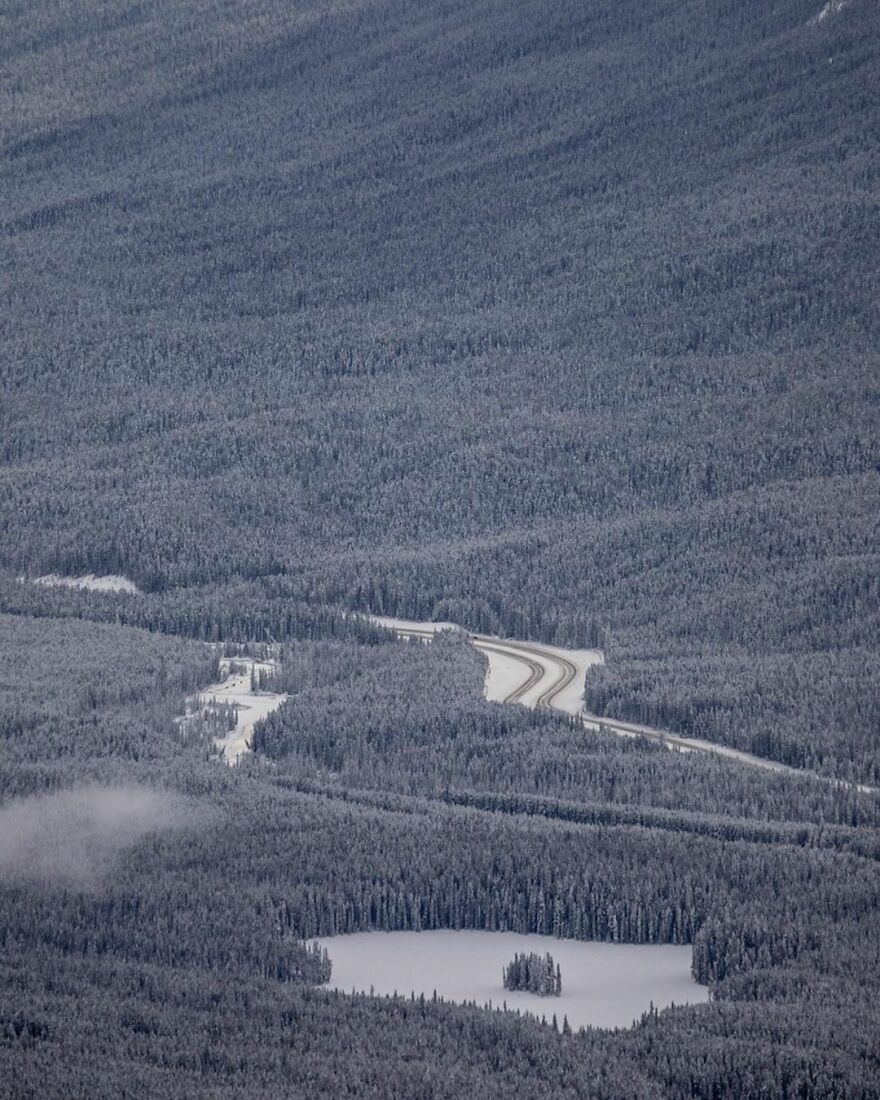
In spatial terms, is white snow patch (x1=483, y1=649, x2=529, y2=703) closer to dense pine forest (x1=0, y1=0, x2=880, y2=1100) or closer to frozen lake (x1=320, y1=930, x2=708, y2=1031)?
dense pine forest (x1=0, y1=0, x2=880, y2=1100)

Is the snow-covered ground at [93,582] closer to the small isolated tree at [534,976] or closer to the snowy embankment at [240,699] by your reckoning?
the snowy embankment at [240,699]

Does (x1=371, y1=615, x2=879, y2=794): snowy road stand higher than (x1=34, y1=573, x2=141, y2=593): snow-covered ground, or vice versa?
(x1=371, y1=615, x2=879, y2=794): snowy road

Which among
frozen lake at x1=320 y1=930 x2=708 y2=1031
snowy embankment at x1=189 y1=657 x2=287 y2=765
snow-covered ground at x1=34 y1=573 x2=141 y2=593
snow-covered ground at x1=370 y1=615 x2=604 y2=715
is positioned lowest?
snow-covered ground at x1=34 y1=573 x2=141 y2=593

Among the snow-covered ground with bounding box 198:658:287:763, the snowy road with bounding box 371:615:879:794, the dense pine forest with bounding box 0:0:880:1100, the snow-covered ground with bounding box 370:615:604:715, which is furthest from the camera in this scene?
the snow-covered ground with bounding box 370:615:604:715

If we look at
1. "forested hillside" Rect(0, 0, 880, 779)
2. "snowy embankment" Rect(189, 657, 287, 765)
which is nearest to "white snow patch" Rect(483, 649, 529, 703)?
"forested hillside" Rect(0, 0, 880, 779)

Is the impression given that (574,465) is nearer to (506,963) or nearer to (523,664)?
(523,664)

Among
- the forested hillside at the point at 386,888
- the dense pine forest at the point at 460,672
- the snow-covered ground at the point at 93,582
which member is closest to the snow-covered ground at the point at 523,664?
the dense pine forest at the point at 460,672
